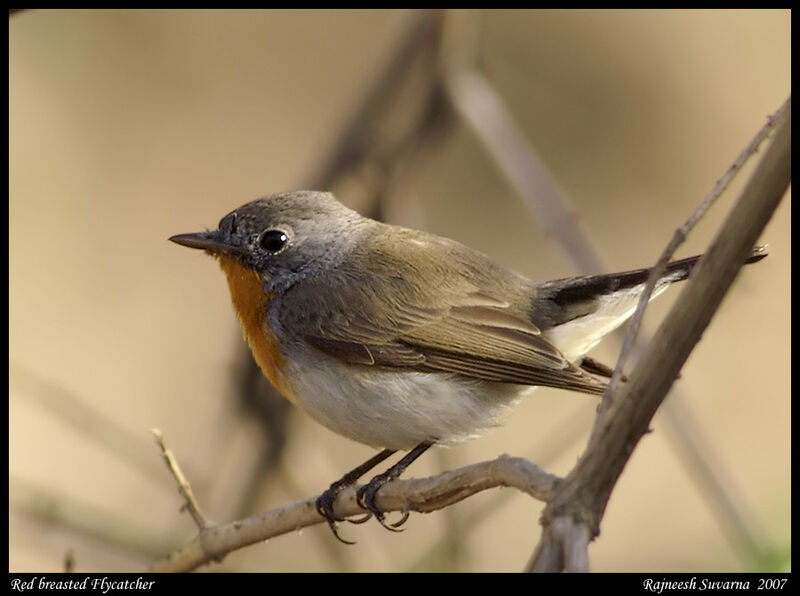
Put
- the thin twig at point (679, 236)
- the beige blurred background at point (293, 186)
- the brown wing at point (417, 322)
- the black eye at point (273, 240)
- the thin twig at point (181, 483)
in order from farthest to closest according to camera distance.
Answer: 1. the beige blurred background at point (293, 186)
2. the black eye at point (273, 240)
3. the brown wing at point (417, 322)
4. the thin twig at point (181, 483)
5. the thin twig at point (679, 236)

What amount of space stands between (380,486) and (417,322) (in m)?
0.86

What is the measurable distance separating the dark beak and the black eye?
106 mm

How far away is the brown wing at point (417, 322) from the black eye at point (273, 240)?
0.73 feet

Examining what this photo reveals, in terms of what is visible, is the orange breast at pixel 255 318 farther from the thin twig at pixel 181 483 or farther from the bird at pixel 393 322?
the thin twig at pixel 181 483

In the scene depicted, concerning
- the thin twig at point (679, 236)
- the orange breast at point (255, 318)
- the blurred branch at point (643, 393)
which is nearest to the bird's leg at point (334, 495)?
the orange breast at point (255, 318)

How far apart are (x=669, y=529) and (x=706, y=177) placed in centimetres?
414

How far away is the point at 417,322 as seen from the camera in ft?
14.9

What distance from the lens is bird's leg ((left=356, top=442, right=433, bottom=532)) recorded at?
13.2ft

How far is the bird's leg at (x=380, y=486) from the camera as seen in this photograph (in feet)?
13.2

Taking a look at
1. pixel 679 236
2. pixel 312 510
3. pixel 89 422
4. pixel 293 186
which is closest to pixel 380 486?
pixel 312 510

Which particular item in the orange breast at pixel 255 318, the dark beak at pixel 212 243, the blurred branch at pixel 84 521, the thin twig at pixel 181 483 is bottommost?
the thin twig at pixel 181 483

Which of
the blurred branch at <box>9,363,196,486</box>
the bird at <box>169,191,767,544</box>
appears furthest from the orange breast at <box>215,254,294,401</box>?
the blurred branch at <box>9,363,196,486</box>

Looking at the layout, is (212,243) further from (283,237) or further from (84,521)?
(84,521)

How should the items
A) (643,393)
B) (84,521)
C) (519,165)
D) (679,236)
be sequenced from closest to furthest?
(643,393), (679,236), (84,521), (519,165)
